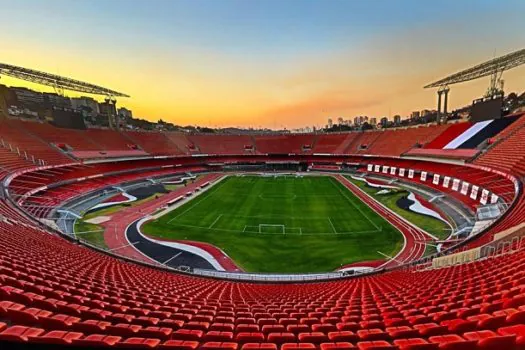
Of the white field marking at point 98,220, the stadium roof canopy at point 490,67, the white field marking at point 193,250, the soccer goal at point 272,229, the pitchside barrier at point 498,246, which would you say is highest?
the stadium roof canopy at point 490,67

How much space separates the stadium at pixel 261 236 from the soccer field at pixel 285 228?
0.70 feet

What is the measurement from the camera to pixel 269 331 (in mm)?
4922

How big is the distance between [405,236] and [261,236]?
12.0 meters

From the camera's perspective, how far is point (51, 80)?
40969 millimetres

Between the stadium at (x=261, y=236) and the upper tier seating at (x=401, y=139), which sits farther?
the upper tier seating at (x=401, y=139)

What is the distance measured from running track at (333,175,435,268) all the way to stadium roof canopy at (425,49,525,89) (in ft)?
82.5

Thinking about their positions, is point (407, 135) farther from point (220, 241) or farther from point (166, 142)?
point (166, 142)

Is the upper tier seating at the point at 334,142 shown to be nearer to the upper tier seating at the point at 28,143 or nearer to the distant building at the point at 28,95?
the upper tier seating at the point at 28,143

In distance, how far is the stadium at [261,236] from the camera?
4.36m

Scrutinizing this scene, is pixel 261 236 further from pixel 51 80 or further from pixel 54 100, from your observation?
pixel 54 100

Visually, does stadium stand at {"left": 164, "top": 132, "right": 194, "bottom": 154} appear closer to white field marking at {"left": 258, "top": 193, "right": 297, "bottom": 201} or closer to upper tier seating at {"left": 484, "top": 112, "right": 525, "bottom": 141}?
white field marking at {"left": 258, "top": 193, "right": 297, "bottom": 201}

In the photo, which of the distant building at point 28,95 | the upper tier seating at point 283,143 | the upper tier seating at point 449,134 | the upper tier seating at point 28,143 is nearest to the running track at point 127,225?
the upper tier seating at point 28,143

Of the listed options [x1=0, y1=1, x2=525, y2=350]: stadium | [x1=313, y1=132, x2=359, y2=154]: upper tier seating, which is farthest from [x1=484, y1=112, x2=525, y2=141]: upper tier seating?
[x1=313, y1=132, x2=359, y2=154]: upper tier seating

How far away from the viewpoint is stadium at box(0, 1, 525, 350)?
436 centimetres
